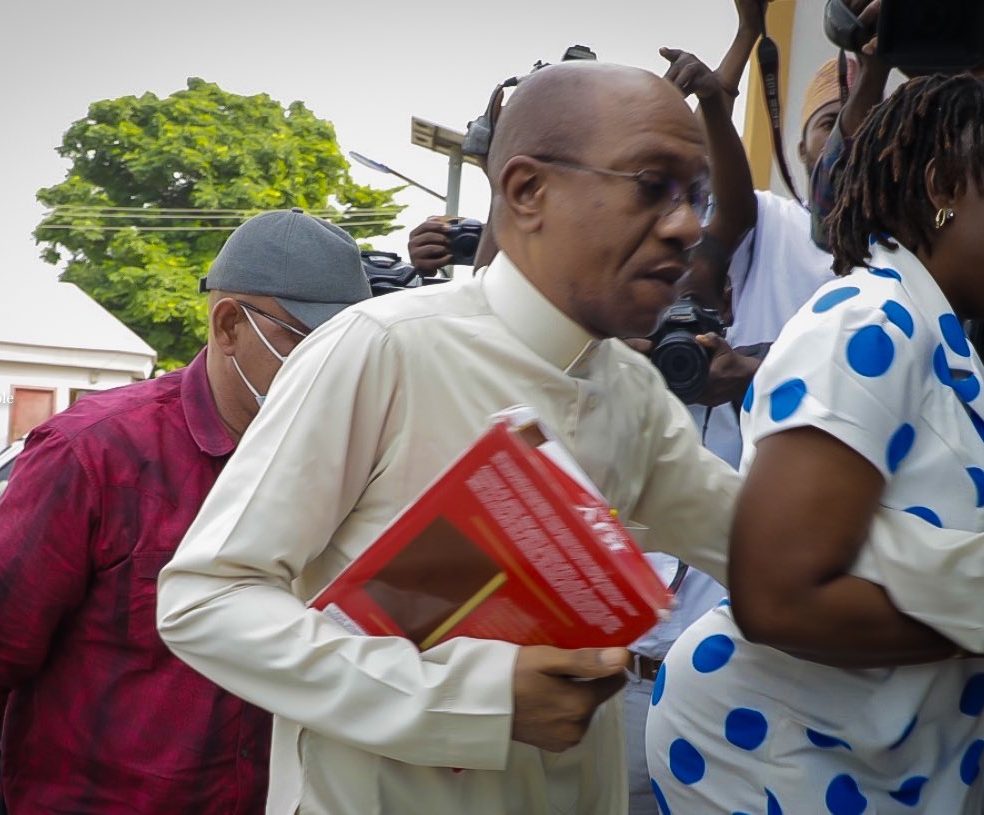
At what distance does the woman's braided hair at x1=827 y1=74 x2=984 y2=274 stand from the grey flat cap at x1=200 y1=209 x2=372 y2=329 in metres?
1.32

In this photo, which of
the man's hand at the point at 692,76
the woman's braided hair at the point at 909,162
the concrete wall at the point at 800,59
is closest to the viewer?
the woman's braided hair at the point at 909,162

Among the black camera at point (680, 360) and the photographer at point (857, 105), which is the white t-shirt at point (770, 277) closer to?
the photographer at point (857, 105)

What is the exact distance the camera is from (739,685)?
7.70 ft

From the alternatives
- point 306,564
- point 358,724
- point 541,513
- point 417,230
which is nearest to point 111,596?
point 306,564

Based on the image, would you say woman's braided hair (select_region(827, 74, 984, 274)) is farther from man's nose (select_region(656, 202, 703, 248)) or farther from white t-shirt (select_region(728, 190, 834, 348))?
white t-shirt (select_region(728, 190, 834, 348))

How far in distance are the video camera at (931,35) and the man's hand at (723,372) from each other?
31.2 inches

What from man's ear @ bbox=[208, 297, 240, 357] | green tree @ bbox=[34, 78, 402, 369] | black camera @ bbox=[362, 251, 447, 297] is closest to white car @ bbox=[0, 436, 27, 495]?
black camera @ bbox=[362, 251, 447, 297]

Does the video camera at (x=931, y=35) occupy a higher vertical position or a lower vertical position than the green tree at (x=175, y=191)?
higher

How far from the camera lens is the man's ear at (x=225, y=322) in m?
3.33

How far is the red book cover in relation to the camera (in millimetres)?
1662

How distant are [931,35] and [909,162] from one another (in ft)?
4.02

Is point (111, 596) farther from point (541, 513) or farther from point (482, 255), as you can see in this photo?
point (541, 513)

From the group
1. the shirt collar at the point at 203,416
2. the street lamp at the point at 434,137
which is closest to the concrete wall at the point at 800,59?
the street lamp at the point at 434,137

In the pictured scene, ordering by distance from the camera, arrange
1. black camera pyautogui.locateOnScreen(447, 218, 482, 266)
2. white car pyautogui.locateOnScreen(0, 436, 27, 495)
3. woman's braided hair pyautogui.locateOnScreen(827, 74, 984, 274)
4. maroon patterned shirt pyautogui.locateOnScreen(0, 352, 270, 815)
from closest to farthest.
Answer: woman's braided hair pyautogui.locateOnScreen(827, 74, 984, 274) → maroon patterned shirt pyautogui.locateOnScreen(0, 352, 270, 815) → black camera pyautogui.locateOnScreen(447, 218, 482, 266) → white car pyautogui.locateOnScreen(0, 436, 27, 495)
